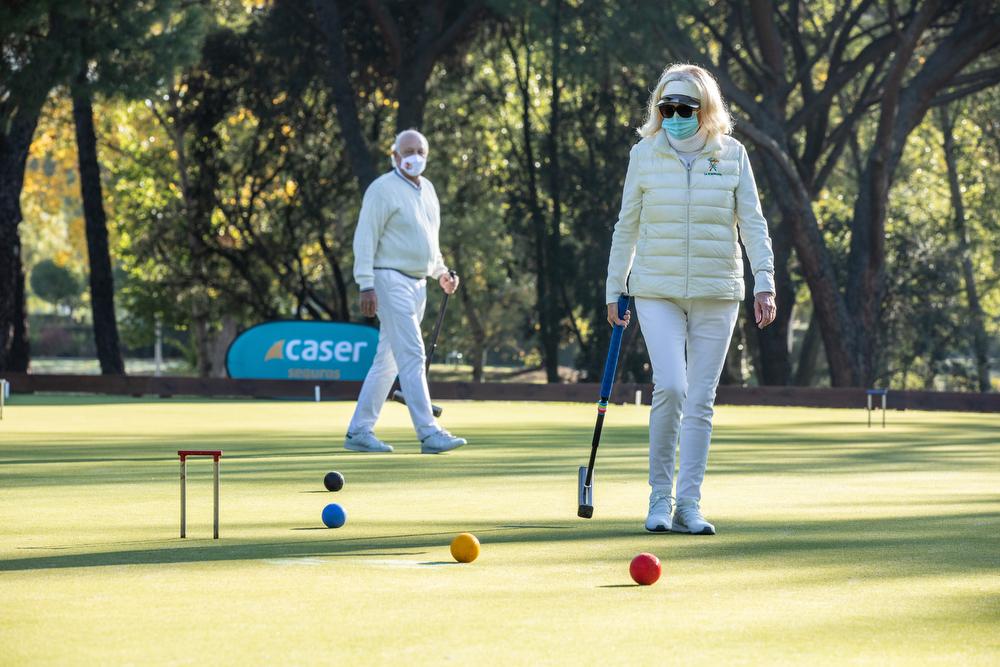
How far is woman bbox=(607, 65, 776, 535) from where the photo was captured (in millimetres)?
6586

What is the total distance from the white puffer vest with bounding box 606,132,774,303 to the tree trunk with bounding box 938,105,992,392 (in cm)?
2843

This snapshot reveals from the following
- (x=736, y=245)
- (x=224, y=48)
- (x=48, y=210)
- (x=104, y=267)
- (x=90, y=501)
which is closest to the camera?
(x=736, y=245)

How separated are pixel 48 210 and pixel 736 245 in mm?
38251

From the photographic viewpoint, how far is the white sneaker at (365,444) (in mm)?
11344

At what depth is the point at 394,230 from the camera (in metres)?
11.0

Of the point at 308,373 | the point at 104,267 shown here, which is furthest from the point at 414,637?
the point at 104,267

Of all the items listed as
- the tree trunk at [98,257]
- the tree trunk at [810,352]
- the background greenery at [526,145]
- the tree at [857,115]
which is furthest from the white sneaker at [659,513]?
the tree trunk at [810,352]

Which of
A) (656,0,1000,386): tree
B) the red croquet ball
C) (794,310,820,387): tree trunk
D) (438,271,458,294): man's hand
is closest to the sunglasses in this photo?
the red croquet ball

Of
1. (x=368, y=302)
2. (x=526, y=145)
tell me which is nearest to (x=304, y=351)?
(x=526, y=145)

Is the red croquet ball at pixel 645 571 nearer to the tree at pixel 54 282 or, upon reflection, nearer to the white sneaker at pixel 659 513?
the white sneaker at pixel 659 513

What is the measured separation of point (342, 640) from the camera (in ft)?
13.3

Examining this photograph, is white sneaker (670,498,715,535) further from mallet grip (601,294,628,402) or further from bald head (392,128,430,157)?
bald head (392,128,430,157)

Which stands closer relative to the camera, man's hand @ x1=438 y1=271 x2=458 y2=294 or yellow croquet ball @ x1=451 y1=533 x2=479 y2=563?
yellow croquet ball @ x1=451 y1=533 x2=479 y2=563

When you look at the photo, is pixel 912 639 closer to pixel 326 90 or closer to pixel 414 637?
pixel 414 637
